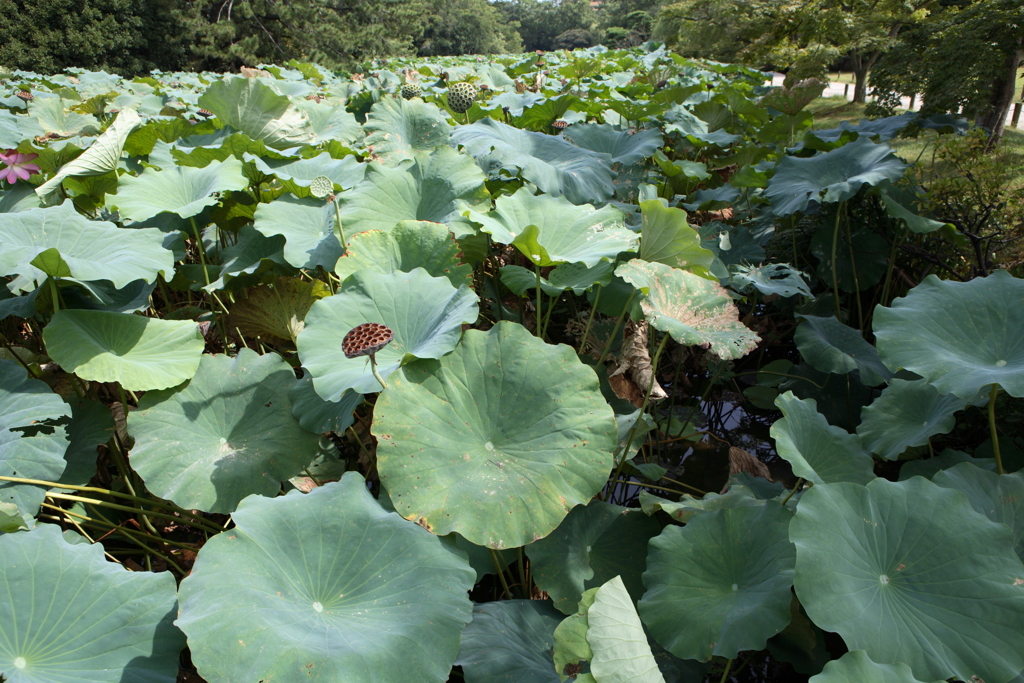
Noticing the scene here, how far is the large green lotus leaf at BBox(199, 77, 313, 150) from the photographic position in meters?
2.86

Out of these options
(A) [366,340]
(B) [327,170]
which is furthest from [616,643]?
(B) [327,170]

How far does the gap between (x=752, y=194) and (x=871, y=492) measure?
238 cm

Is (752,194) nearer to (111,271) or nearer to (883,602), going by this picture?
(883,602)

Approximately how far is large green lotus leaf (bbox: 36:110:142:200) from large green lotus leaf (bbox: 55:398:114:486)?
2.78 feet

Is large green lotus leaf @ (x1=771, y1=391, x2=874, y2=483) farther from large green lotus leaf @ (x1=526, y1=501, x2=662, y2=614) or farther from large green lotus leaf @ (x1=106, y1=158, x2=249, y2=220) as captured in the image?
large green lotus leaf @ (x1=106, y1=158, x2=249, y2=220)

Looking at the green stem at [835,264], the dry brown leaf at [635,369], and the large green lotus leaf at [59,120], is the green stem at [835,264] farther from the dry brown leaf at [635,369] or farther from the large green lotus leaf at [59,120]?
the large green lotus leaf at [59,120]

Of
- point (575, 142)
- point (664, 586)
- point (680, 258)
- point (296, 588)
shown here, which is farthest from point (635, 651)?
point (575, 142)

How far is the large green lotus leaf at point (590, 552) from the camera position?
4.78 ft

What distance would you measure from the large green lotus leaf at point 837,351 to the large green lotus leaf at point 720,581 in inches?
38.6

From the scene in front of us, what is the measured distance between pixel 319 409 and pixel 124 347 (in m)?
0.58

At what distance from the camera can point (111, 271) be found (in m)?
1.54

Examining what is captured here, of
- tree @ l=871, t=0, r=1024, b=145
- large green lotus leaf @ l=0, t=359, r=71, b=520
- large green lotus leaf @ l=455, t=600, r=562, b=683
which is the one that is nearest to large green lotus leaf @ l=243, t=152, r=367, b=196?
large green lotus leaf @ l=0, t=359, r=71, b=520

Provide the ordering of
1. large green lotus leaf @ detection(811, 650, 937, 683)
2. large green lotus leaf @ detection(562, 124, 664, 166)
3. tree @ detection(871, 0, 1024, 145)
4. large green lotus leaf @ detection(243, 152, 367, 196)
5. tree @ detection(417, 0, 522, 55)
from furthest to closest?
tree @ detection(417, 0, 522, 55) → tree @ detection(871, 0, 1024, 145) → large green lotus leaf @ detection(562, 124, 664, 166) → large green lotus leaf @ detection(243, 152, 367, 196) → large green lotus leaf @ detection(811, 650, 937, 683)

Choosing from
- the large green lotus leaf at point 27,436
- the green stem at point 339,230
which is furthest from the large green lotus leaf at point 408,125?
the large green lotus leaf at point 27,436
